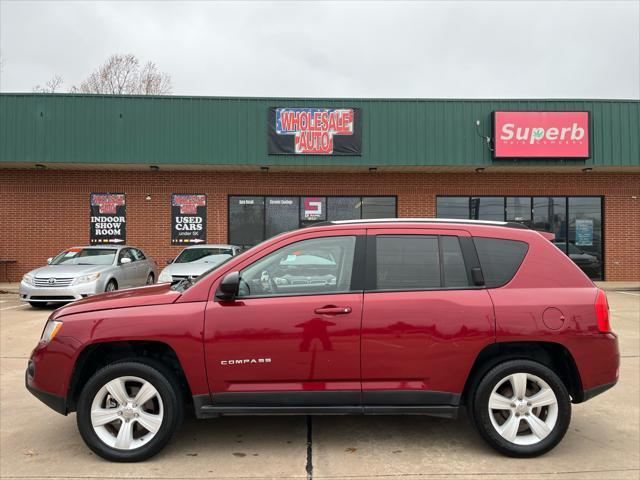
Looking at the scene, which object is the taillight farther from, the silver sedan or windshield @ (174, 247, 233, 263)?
the silver sedan

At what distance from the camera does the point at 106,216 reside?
17.2 metres

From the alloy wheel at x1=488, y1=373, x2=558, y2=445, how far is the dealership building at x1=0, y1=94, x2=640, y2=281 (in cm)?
1283

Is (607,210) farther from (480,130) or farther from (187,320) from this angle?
(187,320)

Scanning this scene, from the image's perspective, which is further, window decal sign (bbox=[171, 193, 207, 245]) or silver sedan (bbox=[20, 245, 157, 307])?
window decal sign (bbox=[171, 193, 207, 245])

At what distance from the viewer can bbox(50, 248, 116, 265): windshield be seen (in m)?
12.0

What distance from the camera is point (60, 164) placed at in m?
16.2

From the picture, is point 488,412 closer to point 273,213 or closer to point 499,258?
point 499,258

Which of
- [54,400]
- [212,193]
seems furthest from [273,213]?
[54,400]

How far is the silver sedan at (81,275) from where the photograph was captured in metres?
10.6

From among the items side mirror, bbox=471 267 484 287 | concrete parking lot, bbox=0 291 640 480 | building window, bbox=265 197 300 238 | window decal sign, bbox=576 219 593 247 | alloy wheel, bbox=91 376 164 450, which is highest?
building window, bbox=265 197 300 238

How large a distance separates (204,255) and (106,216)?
6.34 metres

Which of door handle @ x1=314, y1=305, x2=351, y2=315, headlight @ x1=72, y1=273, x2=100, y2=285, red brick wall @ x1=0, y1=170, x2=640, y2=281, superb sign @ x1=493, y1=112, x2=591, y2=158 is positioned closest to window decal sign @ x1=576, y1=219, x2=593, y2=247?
red brick wall @ x1=0, y1=170, x2=640, y2=281

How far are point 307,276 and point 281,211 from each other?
45.0ft

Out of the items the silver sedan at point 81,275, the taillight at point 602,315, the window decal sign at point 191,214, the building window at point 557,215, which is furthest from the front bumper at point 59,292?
the building window at point 557,215
